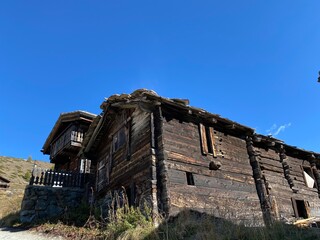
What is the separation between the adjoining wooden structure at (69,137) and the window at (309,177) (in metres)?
13.7

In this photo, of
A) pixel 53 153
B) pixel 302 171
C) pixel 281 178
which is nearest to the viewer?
pixel 281 178

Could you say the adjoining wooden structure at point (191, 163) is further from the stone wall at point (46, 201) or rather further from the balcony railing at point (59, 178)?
the stone wall at point (46, 201)

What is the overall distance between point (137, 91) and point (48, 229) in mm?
6668

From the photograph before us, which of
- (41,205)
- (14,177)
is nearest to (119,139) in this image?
(41,205)

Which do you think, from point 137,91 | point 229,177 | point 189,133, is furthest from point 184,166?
point 137,91

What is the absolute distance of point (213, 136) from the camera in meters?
13.0

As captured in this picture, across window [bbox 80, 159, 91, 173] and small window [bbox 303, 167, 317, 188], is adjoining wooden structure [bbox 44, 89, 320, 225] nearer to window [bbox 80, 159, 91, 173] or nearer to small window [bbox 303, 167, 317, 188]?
small window [bbox 303, 167, 317, 188]

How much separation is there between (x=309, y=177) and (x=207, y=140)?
892 cm

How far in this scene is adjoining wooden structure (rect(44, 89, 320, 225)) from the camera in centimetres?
1056

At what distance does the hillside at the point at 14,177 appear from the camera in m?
17.6

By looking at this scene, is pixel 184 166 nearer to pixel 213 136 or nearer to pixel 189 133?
pixel 189 133

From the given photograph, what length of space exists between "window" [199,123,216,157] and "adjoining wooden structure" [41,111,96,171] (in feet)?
28.8

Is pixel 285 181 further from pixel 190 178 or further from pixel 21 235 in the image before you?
pixel 21 235

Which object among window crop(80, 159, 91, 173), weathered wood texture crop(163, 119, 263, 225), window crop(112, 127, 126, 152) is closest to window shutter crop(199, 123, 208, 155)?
weathered wood texture crop(163, 119, 263, 225)
